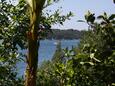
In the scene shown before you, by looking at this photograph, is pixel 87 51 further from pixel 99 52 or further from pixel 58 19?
pixel 58 19

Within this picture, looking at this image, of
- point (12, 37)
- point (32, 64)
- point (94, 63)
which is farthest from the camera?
point (12, 37)

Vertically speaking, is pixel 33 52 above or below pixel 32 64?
above

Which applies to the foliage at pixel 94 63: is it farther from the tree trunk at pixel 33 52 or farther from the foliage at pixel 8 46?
the foliage at pixel 8 46

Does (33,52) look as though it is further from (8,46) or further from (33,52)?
(8,46)

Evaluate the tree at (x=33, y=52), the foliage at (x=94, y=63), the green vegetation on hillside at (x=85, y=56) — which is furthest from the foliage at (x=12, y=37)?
the tree at (x=33, y=52)

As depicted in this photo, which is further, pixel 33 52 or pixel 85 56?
pixel 85 56

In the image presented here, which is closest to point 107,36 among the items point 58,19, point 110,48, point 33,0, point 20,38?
point 110,48

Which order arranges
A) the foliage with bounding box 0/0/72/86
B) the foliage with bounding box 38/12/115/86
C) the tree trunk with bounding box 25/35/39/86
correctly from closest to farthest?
1. the tree trunk with bounding box 25/35/39/86
2. the foliage with bounding box 38/12/115/86
3. the foliage with bounding box 0/0/72/86

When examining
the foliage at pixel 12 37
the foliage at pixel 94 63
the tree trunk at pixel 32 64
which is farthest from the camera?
the foliage at pixel 12 37

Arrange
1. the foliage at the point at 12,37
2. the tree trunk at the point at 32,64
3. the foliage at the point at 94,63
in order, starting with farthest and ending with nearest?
the foliage at the point at 12,37, the foliage at the point at 94,63, the tree trunk at the point at 32,64

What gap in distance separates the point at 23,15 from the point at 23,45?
61 centimetres

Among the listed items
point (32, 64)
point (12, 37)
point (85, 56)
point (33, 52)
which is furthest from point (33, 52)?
point (12, 37)

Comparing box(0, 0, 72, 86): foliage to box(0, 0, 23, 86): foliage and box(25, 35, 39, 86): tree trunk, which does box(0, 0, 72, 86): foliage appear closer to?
box(0, 0, 23, 86): foliage

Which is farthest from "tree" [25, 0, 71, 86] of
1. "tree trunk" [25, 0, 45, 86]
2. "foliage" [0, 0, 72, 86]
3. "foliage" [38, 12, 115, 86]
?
"foliage" [0, 0, 72, 86]
